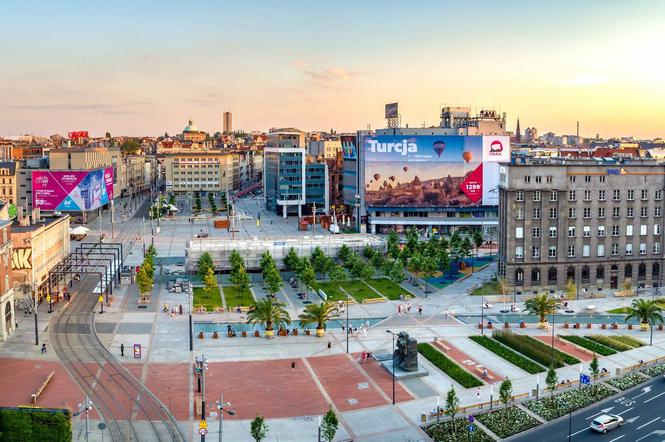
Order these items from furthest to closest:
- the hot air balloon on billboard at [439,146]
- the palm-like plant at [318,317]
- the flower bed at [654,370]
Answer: the hot air balloon on billboard at [439,146]
the palm-like plant at [318,317]
the flower bed at [654,370]

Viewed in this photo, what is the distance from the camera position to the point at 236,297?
99.2 meters

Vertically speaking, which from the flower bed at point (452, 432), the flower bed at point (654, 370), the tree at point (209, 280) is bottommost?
the flower bed at point (452, 432)

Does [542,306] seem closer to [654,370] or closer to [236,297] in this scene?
[654,370]

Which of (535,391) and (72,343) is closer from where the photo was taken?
(535,391)

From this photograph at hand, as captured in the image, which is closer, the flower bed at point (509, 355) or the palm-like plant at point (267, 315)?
the flower bed at point (509, 355)

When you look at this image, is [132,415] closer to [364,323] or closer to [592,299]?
[364,323]

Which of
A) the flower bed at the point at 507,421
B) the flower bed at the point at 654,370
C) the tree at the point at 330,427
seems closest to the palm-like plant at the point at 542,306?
the flower bed at the point at 654,370

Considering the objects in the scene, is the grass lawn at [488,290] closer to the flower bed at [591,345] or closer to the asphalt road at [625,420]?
the flower bed at [591,345]

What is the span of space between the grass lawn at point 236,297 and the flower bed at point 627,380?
46.4 m

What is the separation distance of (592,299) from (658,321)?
564 inches

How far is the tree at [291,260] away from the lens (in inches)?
4340

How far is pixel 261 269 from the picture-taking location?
11294 cm

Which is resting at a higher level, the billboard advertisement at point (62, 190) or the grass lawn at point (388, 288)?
the billboard advertisement at point (62, 190)

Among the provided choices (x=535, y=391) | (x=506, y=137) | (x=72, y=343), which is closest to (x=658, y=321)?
(x=535, y=391)
